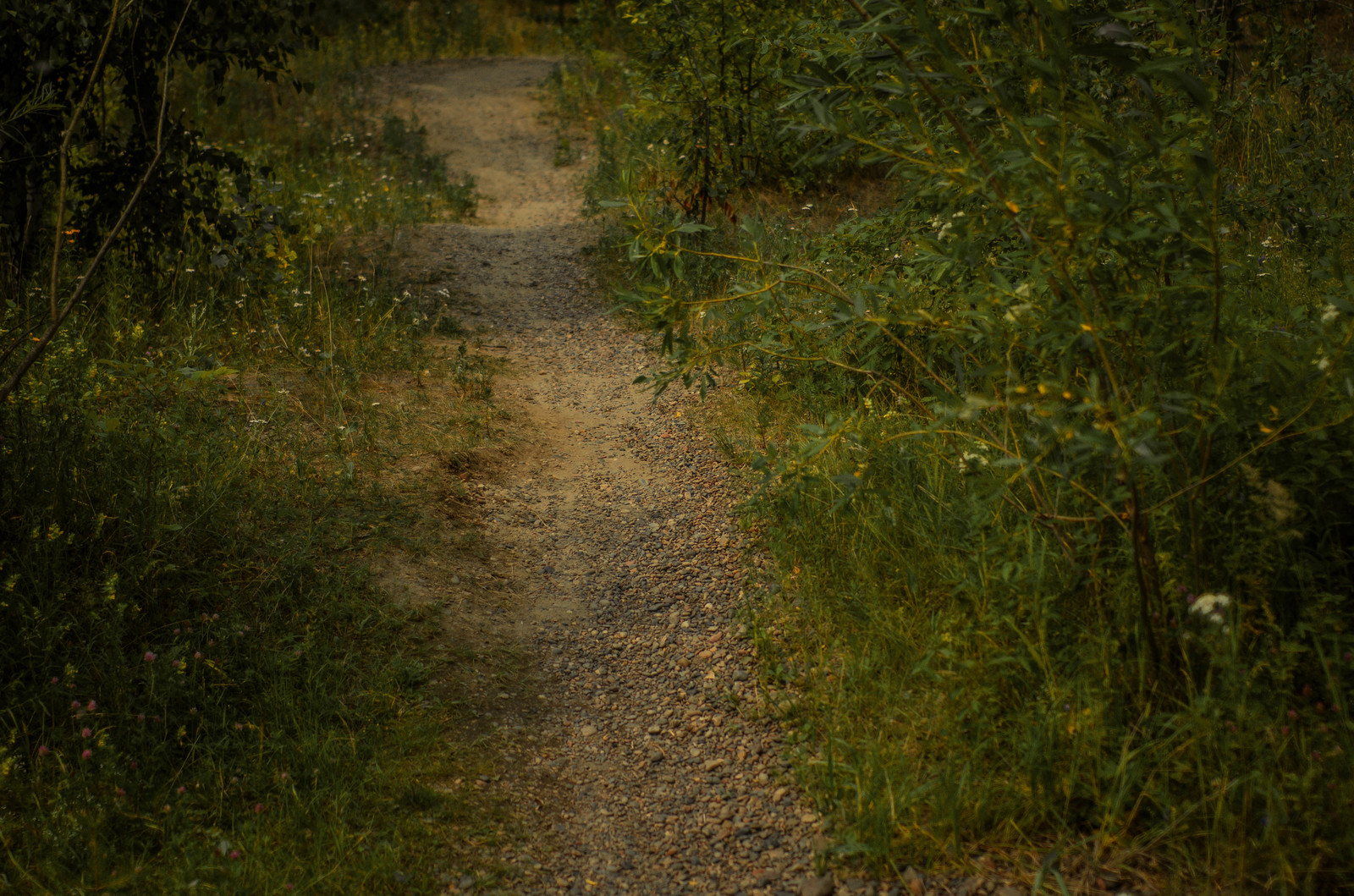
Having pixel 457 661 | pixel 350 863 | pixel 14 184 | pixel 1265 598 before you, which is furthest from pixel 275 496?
pixel 1265 598

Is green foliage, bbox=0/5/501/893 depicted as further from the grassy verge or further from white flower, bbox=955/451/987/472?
white flower, bbox=955/451/987/472

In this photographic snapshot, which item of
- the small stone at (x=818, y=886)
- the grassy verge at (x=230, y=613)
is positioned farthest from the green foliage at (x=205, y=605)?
the small stone at (x=818, y=886)

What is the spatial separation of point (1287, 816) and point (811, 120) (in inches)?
89.3

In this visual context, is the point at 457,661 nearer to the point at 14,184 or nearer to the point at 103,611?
the point at 103,611

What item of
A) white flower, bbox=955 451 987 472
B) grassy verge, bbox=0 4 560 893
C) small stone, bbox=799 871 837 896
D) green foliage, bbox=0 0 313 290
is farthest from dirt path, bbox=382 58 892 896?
green foliage, bbox=0 0 313 290

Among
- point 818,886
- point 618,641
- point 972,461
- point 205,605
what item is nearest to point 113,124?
point 205,605

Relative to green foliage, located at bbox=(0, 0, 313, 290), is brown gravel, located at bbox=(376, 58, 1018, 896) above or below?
below

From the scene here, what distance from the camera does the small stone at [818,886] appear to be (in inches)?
97.7

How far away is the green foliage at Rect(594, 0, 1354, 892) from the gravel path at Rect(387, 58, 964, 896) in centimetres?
29

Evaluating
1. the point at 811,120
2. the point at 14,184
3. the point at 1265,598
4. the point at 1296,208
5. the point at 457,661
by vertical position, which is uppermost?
the point at 811,120

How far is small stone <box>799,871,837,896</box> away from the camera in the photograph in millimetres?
2482

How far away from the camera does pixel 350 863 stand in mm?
2539

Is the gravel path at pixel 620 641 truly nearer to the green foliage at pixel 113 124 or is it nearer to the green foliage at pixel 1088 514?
the green foliage at pixel 1088 514

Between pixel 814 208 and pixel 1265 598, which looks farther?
pixel 814 208
